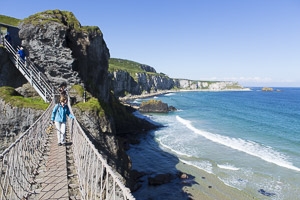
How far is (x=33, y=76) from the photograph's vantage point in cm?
1938

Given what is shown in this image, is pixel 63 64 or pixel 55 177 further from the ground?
pixel 63 64

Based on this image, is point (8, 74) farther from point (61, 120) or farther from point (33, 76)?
point (61, 120)

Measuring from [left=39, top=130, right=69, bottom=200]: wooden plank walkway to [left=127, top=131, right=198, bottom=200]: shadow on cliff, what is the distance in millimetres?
13098

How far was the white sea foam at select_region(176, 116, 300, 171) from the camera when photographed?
29.6 m

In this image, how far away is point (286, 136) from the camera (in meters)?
42.6

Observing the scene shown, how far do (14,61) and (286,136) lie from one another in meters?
41.4

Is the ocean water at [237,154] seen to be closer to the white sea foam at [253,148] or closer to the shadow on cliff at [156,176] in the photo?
the white sea foam at [253,148]

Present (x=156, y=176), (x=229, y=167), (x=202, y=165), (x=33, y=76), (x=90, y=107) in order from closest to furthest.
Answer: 1. (x=90, y=107)
2. (x=33, y=76)
3. (x=156, y=176)
4. (x=229, y=167)
5. (x=202, y=165)

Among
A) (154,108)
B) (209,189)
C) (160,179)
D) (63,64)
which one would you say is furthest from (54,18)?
(154,108)

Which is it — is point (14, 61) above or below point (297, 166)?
above

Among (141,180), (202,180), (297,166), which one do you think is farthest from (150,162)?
(297,166)

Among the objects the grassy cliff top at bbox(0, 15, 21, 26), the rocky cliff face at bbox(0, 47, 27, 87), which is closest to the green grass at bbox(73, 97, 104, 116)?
the rocky cliff face at bbox(0, 47, 27, 87)

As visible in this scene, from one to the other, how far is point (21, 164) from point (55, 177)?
3.31ft

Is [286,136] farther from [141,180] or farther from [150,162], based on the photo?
[141,180]
